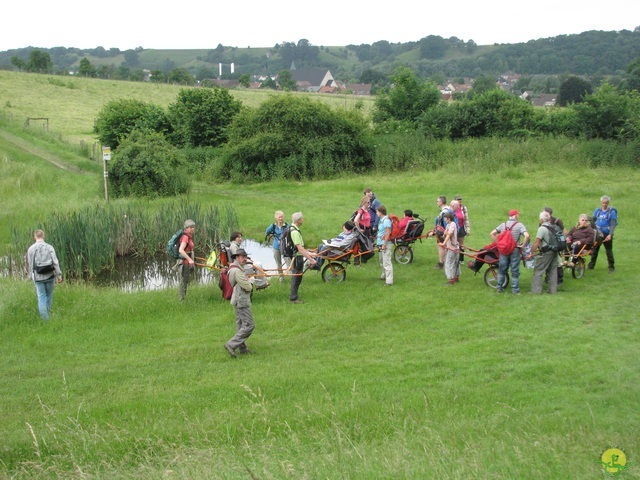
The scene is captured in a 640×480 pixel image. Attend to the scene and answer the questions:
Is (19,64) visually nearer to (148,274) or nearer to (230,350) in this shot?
(148,274)

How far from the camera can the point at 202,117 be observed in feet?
120

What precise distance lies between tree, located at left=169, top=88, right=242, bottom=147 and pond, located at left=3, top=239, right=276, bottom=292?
18712 millimetres

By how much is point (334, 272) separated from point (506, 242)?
3.68 metres

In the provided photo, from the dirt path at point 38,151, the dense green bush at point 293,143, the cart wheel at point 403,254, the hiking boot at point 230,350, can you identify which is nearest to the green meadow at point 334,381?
the hiking boot at point 230,350

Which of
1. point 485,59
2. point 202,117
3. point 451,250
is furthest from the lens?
point 485,59

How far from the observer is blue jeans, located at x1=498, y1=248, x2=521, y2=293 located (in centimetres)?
1295

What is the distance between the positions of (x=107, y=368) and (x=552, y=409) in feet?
19.8

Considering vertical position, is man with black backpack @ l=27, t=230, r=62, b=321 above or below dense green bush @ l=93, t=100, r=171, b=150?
below

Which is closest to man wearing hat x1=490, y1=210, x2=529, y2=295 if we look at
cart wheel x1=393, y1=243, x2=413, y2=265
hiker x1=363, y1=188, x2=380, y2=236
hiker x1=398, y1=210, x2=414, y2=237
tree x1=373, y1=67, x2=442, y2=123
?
hiker x1=398, y1=210, x2=414, y2=237

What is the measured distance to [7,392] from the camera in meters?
9.20

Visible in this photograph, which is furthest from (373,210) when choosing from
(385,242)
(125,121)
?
(125,121)

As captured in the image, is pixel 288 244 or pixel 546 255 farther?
pixel 288 244

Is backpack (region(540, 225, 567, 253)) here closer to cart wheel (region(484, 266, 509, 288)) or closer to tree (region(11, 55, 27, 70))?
cart wheel (region(484, 266, 509, 288))

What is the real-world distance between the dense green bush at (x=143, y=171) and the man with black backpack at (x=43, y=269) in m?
14.0
